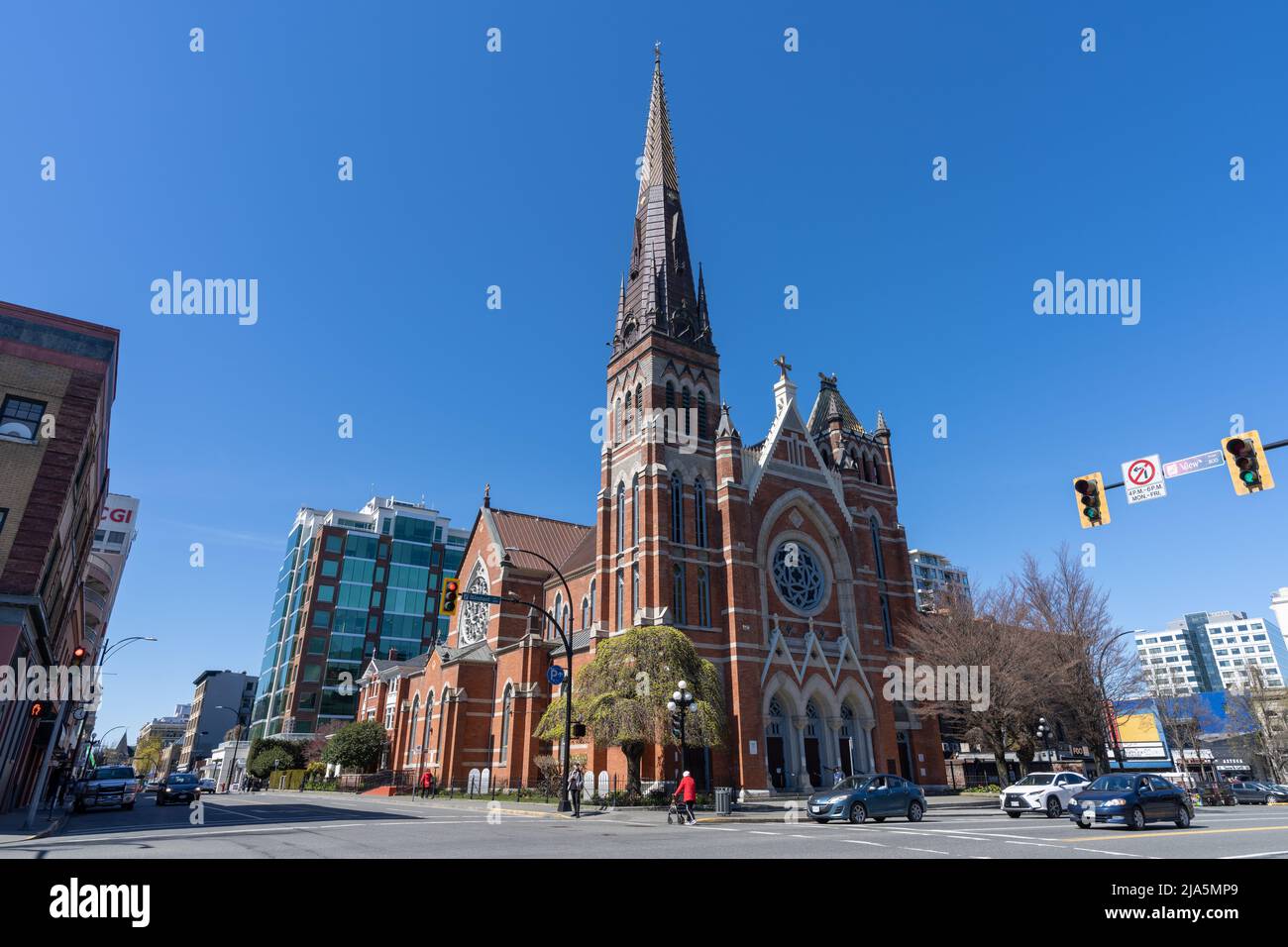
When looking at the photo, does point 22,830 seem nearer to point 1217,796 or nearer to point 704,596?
point 704,596

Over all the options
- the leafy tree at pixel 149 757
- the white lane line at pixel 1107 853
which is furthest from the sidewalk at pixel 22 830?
the leafy tree at pixel 149 757

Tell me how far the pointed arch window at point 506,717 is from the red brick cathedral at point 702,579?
18 cm

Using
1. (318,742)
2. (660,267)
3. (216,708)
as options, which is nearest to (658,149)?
(660,267)

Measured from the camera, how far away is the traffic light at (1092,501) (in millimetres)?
15953

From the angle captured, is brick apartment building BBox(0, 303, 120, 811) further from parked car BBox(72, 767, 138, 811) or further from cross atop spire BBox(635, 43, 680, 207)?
cross atop spire BBox(635, 43, 680, 207)

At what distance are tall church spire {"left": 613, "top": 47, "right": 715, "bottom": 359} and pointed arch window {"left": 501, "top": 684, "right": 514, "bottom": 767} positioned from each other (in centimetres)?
2245

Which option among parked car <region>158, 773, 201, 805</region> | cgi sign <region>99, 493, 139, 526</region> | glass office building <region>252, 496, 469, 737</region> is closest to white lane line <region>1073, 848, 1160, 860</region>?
parked car <region>158, 773, 201, 805</region>

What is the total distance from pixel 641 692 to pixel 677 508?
12209 millimetres

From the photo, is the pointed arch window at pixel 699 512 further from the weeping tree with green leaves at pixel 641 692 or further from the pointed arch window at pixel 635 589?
the weeping tree with green leaves at pixel 641 692

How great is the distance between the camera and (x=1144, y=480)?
1459 centimetres

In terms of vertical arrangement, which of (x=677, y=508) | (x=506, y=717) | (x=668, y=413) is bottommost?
(x=506, y=717)

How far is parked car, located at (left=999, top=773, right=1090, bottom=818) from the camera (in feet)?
80.8
